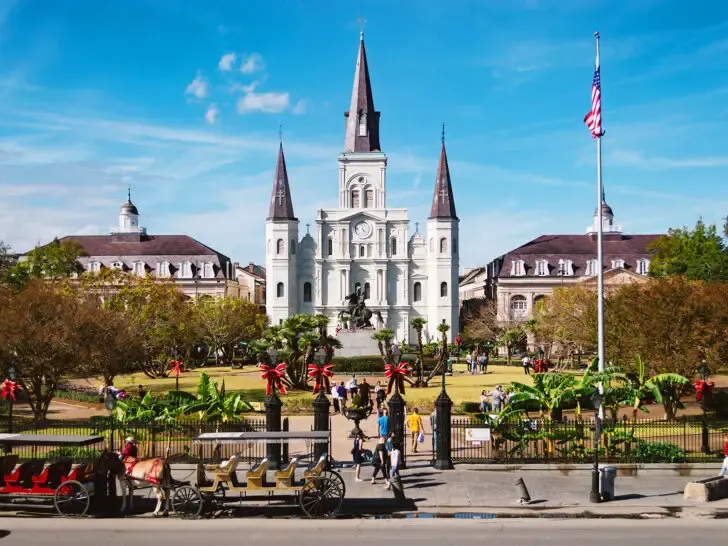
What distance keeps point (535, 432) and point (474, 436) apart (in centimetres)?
190

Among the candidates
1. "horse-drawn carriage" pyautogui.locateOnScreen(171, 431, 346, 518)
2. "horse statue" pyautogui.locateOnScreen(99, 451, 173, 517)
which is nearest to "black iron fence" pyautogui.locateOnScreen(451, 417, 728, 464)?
"horse-drawn carriage" pyautogui.locateOnScreen(171, 431, 346, 518)

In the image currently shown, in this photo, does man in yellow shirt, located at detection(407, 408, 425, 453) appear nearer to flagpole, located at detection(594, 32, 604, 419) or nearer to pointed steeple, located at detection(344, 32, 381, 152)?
flagpole, located at detection(594, 32, 604, 419)

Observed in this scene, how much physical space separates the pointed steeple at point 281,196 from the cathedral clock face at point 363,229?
7.52 meters

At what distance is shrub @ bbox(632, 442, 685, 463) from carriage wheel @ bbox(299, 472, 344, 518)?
951 centimetres

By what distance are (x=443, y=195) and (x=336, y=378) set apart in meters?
45.6

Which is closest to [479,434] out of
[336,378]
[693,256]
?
[336,378]

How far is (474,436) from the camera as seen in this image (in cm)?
2162

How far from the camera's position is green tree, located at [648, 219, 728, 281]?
57.7 m

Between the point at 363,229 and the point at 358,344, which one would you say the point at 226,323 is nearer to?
the point at 358,344

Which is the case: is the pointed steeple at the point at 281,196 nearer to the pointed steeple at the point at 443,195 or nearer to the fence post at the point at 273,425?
the pointed steeple at the point at 443,195

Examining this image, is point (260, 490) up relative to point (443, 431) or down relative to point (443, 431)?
down

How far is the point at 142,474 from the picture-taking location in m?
16.7

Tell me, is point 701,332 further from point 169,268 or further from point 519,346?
point 169,268

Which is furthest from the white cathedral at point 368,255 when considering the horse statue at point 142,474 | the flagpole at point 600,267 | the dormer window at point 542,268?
the horse statue at point 142,474
